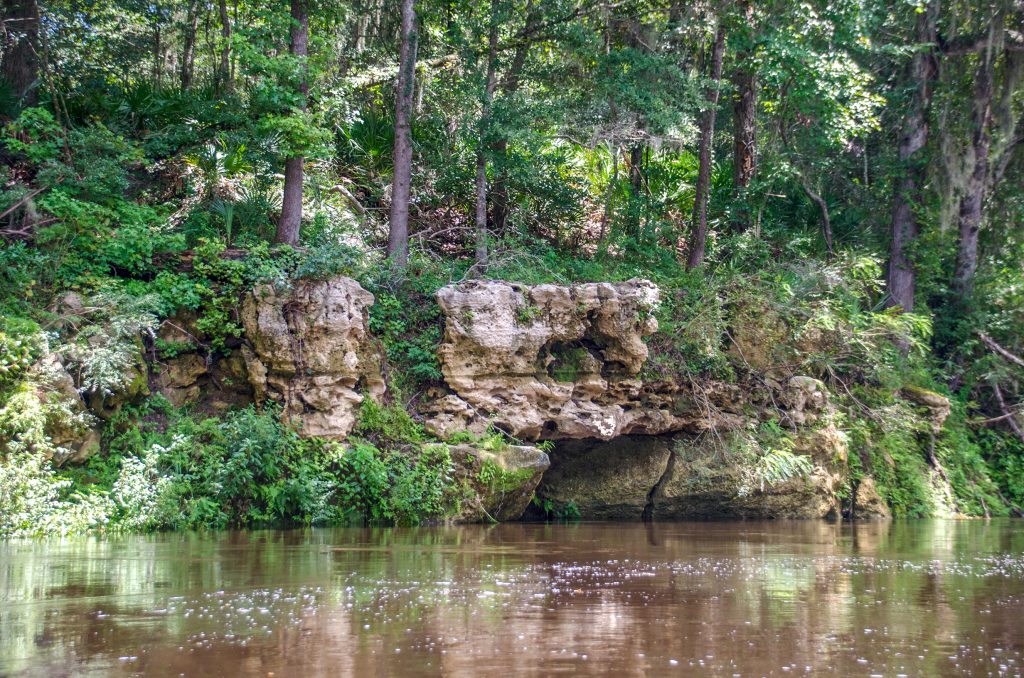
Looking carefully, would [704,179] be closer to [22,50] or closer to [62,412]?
[62,412]

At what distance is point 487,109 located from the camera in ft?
60.0

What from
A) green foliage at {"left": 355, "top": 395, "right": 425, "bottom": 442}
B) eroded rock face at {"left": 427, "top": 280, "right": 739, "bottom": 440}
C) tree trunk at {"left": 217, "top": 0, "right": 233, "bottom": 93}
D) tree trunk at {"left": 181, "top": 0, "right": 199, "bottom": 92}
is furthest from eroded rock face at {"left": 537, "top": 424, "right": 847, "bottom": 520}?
tree trunk at {"left": 181, "top": 0, "right": 199, "bottom": 92}

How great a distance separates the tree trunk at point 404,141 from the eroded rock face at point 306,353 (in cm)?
335

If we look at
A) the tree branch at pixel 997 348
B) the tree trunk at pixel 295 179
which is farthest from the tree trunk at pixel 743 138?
the tree trunk at pixel 295 179

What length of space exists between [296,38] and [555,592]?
12.4 meters

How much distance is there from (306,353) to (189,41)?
35.2 feet

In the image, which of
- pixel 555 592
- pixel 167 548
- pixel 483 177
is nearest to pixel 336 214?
pixel 483 177

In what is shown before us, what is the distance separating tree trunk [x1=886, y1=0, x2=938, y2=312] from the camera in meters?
21.4

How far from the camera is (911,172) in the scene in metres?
21.8

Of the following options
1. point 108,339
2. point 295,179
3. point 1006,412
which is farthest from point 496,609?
point 1006,412

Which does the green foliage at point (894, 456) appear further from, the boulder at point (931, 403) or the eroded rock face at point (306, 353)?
the eroded rock face at point (306, 353)

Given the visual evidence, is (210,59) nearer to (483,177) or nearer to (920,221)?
(483,177)

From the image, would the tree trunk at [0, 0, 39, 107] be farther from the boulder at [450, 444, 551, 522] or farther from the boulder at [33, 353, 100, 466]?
the boulder at [450, 444, 551, 522]

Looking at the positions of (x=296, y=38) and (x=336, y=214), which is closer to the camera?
(x=296, y=38)
